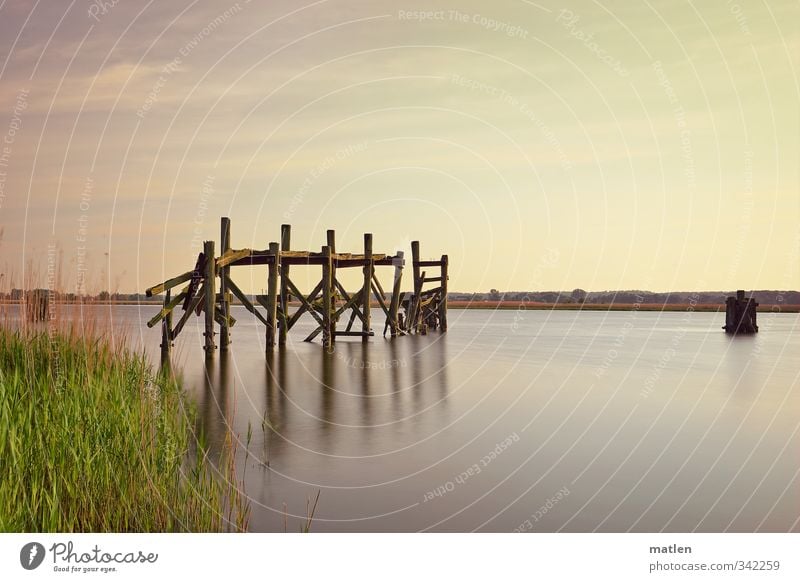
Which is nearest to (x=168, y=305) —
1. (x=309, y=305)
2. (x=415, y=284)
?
(x=309, y=305)

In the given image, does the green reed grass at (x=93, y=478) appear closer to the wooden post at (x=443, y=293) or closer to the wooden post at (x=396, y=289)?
the wooden post at (x=396, y=289)

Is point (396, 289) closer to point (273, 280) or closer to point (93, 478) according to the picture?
point (273, 280)

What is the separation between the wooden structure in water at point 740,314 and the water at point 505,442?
19.1m

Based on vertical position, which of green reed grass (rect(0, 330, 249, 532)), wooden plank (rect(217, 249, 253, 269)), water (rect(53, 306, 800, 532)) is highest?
wooden plank (rect(217, 249, 253, 269))

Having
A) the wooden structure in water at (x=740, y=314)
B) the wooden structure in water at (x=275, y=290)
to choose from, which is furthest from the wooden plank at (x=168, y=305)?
the wooden structure in water at (x=740, y=314)

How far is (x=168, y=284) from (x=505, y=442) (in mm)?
12805

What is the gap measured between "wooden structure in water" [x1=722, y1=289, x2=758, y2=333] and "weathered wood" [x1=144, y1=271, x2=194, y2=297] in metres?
34.2

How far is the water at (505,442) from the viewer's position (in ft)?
26.6

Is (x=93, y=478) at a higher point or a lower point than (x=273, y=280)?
lower

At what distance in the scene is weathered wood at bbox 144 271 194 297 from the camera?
20109 mm

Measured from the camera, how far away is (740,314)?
43.1 meters

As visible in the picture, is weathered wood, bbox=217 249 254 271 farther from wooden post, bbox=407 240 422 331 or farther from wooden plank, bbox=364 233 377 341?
wooden post, bbox=407 240 422 331

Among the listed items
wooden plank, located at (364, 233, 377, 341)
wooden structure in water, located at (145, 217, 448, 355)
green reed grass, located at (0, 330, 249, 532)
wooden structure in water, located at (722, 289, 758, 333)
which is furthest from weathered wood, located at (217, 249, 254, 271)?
wooden structure in water, located at (722, 289, 758, 333)

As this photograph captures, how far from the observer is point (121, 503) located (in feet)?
20.5
